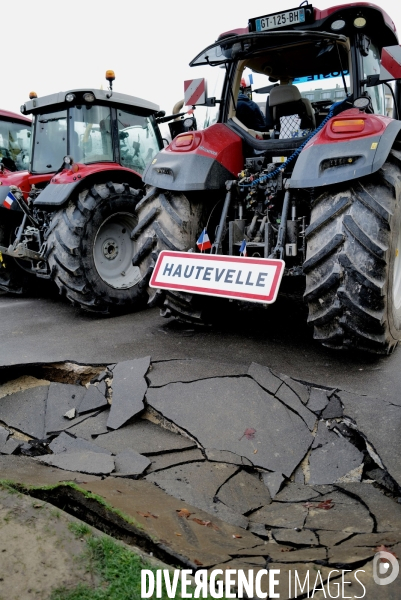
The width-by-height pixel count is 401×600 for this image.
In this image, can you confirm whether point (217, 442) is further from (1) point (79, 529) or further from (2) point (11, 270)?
(2) point (11, 270)

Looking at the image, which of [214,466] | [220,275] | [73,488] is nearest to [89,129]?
[220,275]

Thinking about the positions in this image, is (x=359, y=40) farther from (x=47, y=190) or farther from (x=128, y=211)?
(x=47, y=190)

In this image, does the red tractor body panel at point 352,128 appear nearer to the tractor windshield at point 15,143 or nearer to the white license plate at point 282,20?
the white license plate at point 282,20

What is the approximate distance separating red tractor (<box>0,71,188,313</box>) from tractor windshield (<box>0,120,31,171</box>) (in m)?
1.34

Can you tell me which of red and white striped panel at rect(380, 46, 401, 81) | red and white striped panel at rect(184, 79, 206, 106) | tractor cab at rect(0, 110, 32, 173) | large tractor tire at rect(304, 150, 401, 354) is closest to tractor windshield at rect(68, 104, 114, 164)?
red and white striped panel at rect(184, 79, 206, 106)

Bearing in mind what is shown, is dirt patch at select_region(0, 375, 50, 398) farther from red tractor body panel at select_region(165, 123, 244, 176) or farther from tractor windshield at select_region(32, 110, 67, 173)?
tractor windshield at select_region(32, 110, 67, 173)

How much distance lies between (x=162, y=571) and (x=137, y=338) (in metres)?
2.77

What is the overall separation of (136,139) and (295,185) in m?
3.29

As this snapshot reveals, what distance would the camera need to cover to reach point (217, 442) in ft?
10.4

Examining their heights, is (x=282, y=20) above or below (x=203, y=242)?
above

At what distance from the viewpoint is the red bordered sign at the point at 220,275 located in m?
3.64

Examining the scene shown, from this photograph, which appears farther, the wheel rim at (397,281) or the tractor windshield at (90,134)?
the tractor windshield at (90,134)

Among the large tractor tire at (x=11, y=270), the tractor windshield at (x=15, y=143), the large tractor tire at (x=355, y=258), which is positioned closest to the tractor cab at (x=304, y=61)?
the large tractor tire at (x=355, y=258)

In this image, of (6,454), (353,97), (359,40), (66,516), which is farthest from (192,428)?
(359,40)
